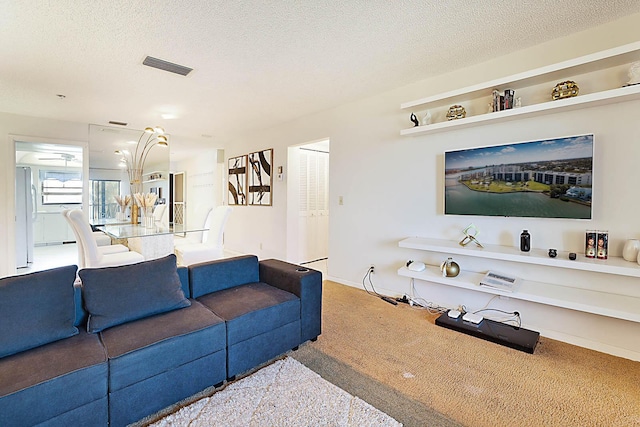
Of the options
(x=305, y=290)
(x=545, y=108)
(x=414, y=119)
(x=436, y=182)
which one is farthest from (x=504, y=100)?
(x=305, y=290)

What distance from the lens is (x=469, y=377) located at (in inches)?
77.1

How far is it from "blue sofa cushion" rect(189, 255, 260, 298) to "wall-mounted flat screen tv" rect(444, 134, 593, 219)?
2.02 m

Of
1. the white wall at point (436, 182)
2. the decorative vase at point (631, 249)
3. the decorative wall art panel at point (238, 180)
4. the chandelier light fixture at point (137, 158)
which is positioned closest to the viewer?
the decorative vase at point (631, 249)

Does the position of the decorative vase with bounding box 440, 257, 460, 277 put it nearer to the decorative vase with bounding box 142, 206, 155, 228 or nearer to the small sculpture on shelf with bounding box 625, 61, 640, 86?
Result: the small sculpture on shelf with bounding box 625, 61, 640, 86

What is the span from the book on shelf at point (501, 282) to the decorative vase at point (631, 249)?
72 cm

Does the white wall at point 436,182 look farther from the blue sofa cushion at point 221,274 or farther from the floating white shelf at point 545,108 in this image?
the blue sofa cushion at point 221,274

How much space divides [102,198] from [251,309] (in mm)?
4671

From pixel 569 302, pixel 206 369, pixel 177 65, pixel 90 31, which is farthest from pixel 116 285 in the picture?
pixel 569 302

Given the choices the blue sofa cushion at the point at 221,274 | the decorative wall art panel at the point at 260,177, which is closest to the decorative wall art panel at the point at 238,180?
the decorative wall art panel at the point at 260,177

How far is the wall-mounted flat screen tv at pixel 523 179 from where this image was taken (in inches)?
91.0

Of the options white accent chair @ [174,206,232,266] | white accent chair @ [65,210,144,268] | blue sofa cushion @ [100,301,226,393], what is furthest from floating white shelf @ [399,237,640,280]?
white accent chair @ [65,210,144,268]

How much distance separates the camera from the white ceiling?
6.56 feet

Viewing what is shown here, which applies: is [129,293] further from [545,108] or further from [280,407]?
[545,108]

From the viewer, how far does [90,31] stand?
2.24 m
